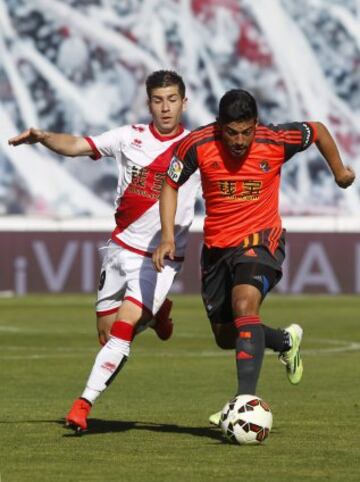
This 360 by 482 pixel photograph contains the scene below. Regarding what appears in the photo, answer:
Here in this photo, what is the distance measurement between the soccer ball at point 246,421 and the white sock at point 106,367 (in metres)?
0.94

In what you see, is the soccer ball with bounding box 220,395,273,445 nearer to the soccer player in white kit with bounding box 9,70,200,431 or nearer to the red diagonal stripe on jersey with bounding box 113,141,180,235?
the soccer player in white kit with bounding box 9,70,200,431

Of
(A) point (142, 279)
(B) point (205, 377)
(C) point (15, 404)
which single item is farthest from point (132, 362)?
(A) point (142, 279)

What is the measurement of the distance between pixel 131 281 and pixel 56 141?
40.2 inches

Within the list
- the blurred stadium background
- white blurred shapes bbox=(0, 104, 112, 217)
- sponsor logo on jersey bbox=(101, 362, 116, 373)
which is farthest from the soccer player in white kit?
white blurred shapes bbox=(0, 104, 112, 217)

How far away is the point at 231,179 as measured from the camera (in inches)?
368

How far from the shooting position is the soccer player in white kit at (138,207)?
9.81 metres

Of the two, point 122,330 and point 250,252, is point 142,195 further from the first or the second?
point 250,252

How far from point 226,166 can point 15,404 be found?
2881mm

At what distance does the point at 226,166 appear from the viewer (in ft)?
30.6

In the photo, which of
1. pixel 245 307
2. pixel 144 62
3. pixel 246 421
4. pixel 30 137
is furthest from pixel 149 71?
pixel 246 421

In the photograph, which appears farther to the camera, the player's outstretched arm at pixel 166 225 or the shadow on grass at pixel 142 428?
the shadow on grass at pixel 142 428

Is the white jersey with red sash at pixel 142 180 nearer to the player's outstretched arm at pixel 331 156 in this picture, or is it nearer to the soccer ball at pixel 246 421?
the player's outstretched arm at pixel 331 156

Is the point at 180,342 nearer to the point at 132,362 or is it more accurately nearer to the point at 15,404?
the point at 132,362

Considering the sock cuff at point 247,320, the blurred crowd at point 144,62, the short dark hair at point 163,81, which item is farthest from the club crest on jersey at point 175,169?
the blurred crowd at point 144,62
